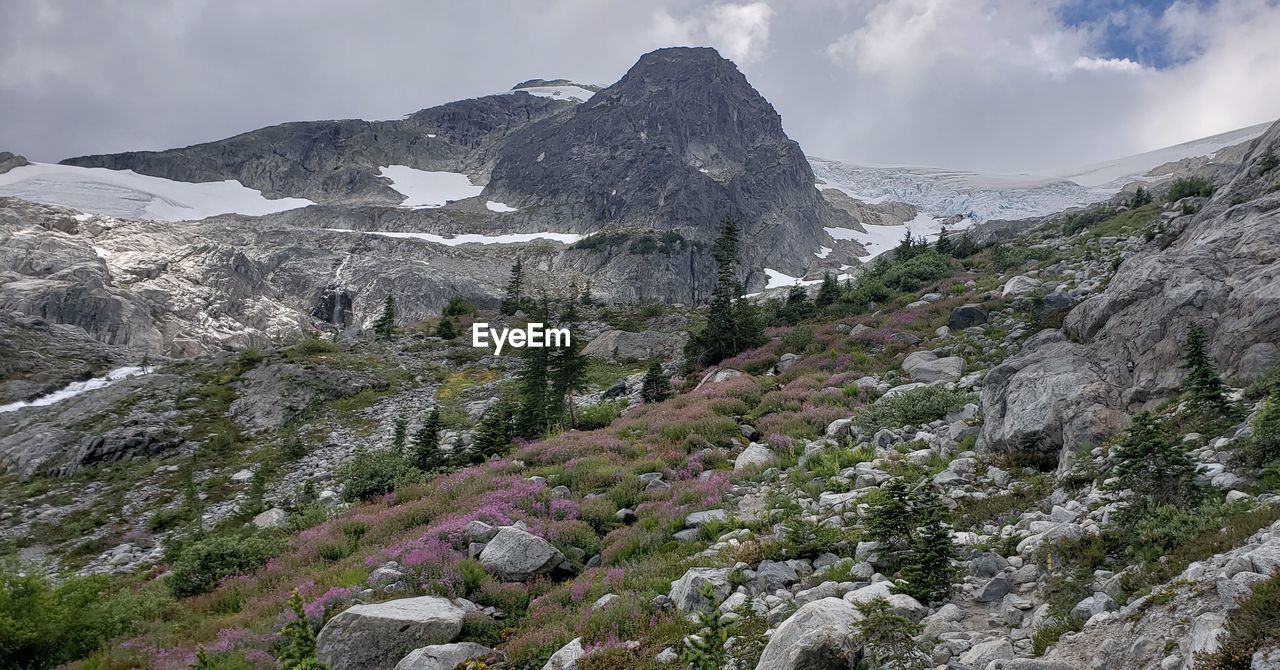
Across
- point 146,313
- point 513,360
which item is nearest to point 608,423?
point 513,360

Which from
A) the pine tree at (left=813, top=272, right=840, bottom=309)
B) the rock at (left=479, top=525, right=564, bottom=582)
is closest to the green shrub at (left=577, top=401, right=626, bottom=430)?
the rock at (left=479, top=525, right=564, bottom=582)

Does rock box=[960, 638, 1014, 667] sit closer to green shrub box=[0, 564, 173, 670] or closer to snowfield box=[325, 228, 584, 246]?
green shrub box=[0, 564, 173, 670]

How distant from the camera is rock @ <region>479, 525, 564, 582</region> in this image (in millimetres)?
10148

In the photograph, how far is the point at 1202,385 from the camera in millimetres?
8617

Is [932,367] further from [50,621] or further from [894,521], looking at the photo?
[50,621]

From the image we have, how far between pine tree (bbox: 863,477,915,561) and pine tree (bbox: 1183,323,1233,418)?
4.53 meters

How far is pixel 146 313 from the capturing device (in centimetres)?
11338

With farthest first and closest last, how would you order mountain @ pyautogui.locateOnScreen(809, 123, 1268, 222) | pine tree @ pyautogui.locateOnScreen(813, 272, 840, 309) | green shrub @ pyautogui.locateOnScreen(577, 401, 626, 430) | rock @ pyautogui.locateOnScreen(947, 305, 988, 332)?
mountain @ pyautogui.locateOnScreen(809, 123, 1268, 222), pine tree @ pyautogui.locateOnScreen(813, 272, 840, 309), green shrub @ pyautogui.locateOnScreen(577, 401, 626, 430), rock @ pyautogui.locateOnScreen(947, 305, 988, 332)

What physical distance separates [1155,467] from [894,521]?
9.40 feet

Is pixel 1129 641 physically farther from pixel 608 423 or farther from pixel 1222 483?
pixel 608 423

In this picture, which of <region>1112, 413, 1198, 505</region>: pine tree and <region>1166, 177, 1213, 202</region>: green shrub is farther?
<region>1166, 177, 1213, 202</region>: green shrub

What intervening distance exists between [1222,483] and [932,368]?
1252 centimetres

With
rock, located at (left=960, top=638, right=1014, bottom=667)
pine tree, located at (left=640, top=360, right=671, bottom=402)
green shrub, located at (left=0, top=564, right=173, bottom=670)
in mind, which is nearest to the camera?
rock, located at (left=960, top=638, right=1014, bottom=667)

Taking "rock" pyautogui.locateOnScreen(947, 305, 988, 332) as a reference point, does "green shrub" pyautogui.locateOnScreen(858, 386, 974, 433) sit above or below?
below
